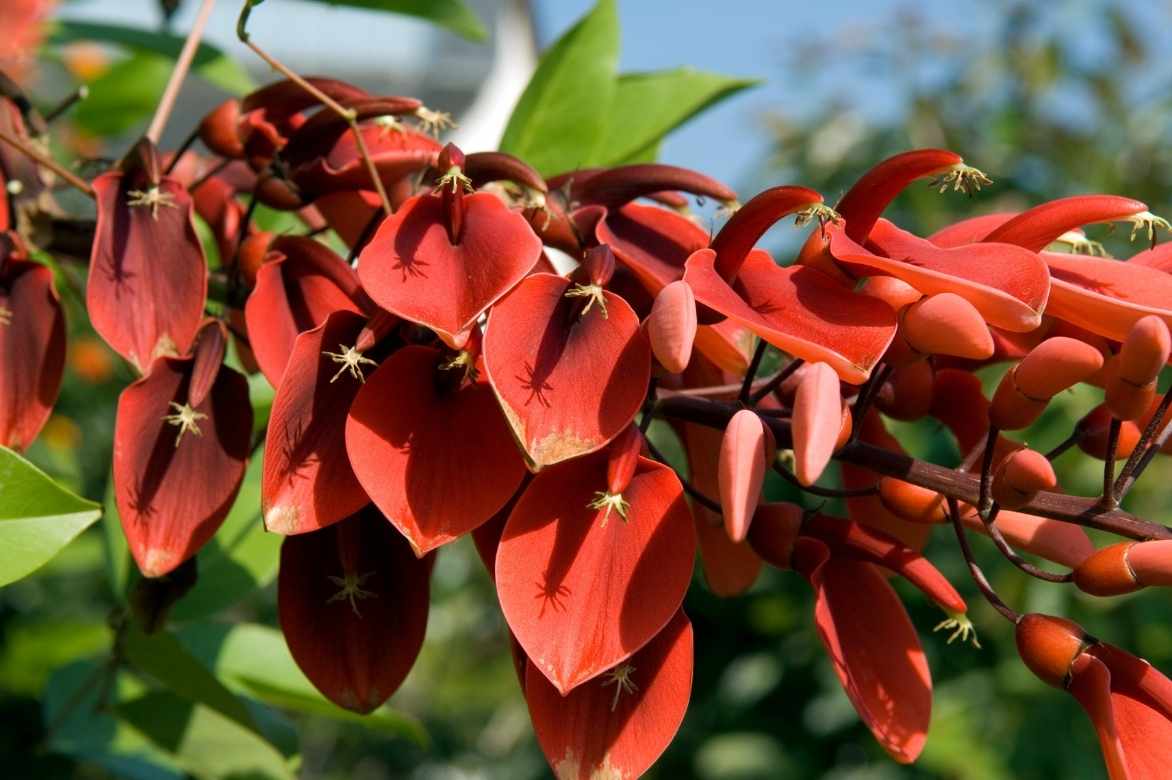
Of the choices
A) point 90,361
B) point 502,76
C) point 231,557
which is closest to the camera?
point 231,557

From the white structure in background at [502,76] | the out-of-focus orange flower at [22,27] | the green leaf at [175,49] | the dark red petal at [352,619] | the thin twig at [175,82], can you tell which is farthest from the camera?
the white structure in background at [502,76]

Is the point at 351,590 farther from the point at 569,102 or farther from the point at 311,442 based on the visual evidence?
the point at 569,102

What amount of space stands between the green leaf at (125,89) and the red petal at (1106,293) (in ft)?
3.17

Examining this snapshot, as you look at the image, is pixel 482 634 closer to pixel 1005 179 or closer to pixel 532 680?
pixel 1005 179

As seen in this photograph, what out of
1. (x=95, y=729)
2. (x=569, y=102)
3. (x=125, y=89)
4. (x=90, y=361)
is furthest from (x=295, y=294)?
(x=90, y=361)

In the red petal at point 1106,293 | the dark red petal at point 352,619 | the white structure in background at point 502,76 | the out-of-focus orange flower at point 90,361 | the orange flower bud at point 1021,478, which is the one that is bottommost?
the out-of-focus orange flower at point 90,361

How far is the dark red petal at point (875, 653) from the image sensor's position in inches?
23.2

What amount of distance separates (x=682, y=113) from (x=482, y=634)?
122 inches

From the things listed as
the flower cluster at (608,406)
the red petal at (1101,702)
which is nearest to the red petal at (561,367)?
the flower cluster at (608,406)

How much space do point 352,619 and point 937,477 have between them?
0.87 feet

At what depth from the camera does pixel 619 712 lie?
56cm

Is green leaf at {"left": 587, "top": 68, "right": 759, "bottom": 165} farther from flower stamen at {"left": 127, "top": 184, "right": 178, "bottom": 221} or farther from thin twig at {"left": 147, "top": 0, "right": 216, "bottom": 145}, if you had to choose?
flower stamen at {"left": 127, "top": 184, "right": 178, "bottom": 221}

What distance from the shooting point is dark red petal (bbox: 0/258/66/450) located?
635 mm

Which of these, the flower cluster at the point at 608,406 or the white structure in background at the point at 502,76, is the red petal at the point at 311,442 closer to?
the flower cluster at the point at 608,406
